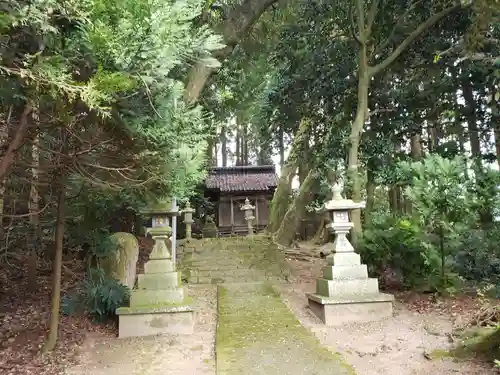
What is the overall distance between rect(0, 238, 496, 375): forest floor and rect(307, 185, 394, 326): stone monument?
8.0 inches

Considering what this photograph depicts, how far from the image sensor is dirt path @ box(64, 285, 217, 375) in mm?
4527

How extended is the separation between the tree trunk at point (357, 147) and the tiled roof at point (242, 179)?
11.9 m

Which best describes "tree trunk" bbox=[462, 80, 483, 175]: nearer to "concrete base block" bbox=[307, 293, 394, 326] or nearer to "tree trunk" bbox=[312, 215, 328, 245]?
"concrete base block" bbox=[307, 293, 394, 326]

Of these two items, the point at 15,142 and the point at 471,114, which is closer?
the point at 15,142

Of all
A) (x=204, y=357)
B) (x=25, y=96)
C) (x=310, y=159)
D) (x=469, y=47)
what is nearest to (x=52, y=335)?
(x=204, y=357)

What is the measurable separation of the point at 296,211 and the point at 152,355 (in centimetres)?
954

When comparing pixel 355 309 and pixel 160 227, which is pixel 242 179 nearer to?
pixel 160 227

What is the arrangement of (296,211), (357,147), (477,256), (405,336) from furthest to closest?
(296,211) < (357,147) < (477,256) < (405,336)

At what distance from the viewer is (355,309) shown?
20.6ft

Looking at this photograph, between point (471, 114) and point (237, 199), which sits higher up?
point (471, 114)

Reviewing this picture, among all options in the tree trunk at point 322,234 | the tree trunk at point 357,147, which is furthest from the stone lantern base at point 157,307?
the tree trunk at point 322,234

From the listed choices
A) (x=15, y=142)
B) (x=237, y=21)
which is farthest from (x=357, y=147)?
(x=15, y=142)

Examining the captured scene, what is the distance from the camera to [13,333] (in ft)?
17.8

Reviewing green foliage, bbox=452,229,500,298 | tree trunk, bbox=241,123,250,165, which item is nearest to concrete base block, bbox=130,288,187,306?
green foliage, bbox=452,229,500,298
